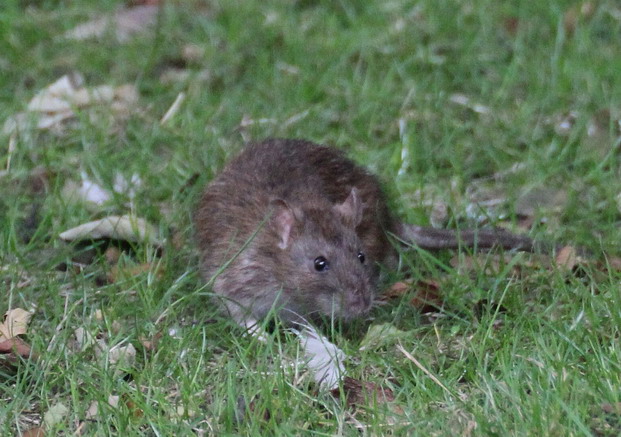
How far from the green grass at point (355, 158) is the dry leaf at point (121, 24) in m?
0.12

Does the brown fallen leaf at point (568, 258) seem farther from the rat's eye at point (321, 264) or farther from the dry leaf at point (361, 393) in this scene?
the dry leaf at point (361, 393)

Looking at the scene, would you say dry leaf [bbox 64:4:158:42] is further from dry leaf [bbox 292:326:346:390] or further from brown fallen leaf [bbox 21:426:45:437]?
brown fallen leaf [bbox 21:426:45:437]

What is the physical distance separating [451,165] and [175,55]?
92.4 inches

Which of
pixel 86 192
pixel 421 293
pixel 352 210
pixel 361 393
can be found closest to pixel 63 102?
pixel 86 192

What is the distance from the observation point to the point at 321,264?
5.06m

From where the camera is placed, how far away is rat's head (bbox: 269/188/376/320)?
16.3 ft

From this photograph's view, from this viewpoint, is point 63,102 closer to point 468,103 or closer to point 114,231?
point 114,231

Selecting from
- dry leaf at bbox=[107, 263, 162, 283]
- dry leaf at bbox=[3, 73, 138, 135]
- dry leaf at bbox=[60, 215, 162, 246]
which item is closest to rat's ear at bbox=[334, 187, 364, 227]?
dry leaf at bbox=[107, 263, 162, 283]

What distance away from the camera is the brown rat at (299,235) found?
505cm

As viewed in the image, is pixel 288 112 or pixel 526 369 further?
pixel 288 112

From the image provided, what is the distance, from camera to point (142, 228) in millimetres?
5805

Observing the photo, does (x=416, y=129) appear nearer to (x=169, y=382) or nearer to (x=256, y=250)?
(x=256, y=250)

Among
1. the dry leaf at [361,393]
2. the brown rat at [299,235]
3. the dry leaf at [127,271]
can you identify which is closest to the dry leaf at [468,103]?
the brown rat at [299,235]

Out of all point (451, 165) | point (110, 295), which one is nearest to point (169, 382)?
point (110, 295)
